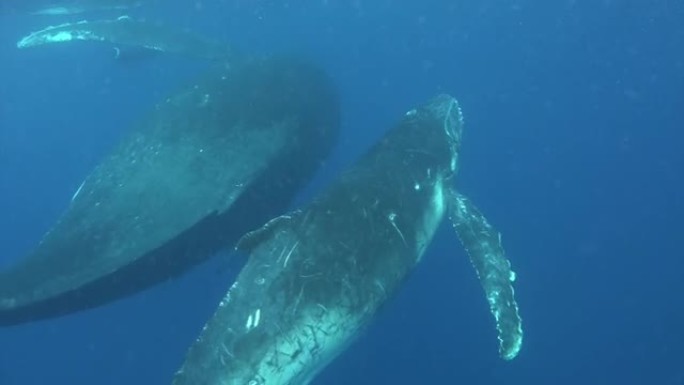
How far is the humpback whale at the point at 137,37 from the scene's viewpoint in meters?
16.2

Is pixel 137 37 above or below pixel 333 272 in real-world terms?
above

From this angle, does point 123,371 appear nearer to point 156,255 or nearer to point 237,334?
point 156,255

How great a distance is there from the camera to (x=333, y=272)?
25.8ft

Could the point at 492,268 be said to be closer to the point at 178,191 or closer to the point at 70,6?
the point at 178,191

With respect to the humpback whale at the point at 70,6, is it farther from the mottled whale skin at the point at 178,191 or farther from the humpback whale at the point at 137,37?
the mottled whale skin at the point at 178,191

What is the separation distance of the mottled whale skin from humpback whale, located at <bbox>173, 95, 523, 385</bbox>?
71.1 inches

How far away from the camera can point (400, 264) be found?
8938mm

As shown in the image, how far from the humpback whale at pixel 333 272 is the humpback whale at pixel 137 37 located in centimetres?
776

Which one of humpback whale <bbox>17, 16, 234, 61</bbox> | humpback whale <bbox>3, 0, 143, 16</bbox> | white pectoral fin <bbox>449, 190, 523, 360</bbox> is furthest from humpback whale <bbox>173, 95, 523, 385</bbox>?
humpback whale <bbox>3, 0, 143, 16</bbox>

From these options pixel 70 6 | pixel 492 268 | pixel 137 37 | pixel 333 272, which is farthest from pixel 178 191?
pixel 70 6

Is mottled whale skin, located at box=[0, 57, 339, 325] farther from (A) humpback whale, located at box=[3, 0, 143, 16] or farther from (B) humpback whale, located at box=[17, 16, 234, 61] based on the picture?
(A) humpback whale, located at box=[3, 0, 143, 16]

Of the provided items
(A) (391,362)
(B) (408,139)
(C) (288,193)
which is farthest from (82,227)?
(A) (391,362)

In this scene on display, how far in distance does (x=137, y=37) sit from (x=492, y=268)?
38.0 feet

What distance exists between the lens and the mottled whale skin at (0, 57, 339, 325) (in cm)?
882
